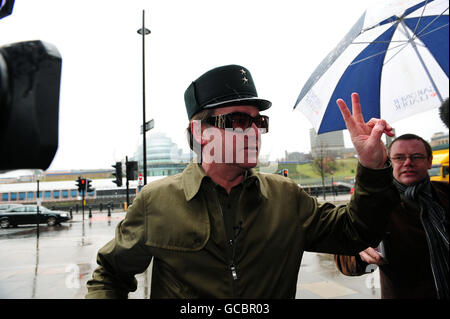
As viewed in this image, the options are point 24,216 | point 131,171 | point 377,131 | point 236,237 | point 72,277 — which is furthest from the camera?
point 24,216

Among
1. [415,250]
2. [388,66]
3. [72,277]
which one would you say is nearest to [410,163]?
[415,250]

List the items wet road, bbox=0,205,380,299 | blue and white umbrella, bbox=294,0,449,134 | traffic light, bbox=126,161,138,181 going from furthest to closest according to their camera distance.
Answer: traffic light, bbox=126,161,138,181, wet road, bbox=0,205,380,299, blue and white umbrella, bbox=294,0,449,134

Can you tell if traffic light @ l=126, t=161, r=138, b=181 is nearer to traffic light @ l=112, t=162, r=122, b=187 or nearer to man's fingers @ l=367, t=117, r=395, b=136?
traffic light @ l=112, t=162, r=122, b=187

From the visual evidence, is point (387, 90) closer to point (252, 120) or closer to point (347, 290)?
point (252, 120)

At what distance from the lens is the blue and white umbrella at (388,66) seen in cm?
244

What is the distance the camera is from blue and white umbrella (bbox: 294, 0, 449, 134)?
2.44m

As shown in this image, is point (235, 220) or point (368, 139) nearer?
point (368, 139)

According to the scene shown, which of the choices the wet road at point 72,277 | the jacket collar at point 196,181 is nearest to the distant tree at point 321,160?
the wet road at point 72,277

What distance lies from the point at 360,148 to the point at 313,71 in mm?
2026

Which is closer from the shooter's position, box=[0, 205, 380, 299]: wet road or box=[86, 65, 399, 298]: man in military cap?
box=[86, 65, 399, 298]: man in military cap

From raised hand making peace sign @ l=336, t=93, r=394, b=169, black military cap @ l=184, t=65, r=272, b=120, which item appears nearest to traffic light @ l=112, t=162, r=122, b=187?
black military cap @ l=184, t=65, r=272, b=120

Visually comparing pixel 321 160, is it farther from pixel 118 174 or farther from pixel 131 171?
pixel 131 171

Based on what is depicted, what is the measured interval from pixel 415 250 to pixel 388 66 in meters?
1.84

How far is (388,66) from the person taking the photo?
2.77 meters
